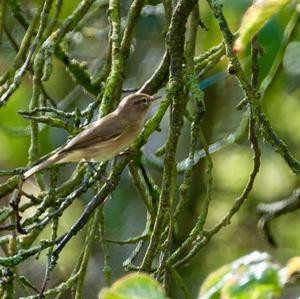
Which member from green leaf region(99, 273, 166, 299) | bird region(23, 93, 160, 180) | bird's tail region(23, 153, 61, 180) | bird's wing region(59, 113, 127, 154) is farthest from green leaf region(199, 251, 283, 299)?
bird's wing region(59, 113, 127, 154)

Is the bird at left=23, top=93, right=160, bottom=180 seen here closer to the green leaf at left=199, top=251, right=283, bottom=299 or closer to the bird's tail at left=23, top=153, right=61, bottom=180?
the bird's tail at left=23, top=153, right=61, bottom=180

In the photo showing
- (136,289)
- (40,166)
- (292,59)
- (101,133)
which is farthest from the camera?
(101,133)

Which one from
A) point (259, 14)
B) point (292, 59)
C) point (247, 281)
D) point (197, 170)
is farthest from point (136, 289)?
point (197, 170)

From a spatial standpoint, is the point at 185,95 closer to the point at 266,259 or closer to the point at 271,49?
the point at 271,49

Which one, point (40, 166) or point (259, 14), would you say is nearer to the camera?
point (259, 14)

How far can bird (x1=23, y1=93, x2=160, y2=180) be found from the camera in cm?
348

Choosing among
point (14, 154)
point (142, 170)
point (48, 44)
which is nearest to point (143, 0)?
point (48, 44)

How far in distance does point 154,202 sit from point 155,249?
80cm

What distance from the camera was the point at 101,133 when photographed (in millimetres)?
3949

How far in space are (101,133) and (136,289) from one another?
9.62ft

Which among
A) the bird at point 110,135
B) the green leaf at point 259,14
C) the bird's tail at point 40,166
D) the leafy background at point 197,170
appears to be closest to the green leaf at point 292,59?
the bird at point 110,135

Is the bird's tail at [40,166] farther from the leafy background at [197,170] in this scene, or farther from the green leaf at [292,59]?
the leafy background at [197,170]

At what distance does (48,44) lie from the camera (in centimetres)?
324

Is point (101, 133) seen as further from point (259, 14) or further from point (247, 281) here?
point (247, 281)
